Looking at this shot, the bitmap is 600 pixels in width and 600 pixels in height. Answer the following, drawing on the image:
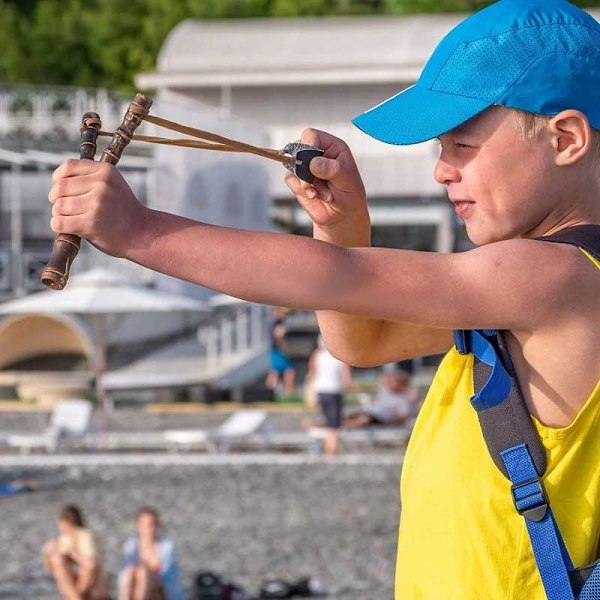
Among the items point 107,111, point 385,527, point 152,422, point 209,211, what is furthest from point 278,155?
point 107,111

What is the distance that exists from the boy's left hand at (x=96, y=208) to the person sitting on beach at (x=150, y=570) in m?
8.90

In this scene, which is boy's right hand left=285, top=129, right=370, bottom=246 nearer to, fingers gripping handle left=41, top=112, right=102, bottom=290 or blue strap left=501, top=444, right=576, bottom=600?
fingers gripping handle left=41, top=112, right=102, bottom=290

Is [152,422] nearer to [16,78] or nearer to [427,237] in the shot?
[427,237]

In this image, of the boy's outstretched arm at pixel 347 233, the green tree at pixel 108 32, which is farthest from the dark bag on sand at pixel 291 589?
the green tree at pixel 108 32

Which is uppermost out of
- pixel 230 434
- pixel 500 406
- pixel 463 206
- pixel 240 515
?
pixel 230 434

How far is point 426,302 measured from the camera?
1949 mm

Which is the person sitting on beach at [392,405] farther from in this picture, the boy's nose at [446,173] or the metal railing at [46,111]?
the boy's nose at [446,173]

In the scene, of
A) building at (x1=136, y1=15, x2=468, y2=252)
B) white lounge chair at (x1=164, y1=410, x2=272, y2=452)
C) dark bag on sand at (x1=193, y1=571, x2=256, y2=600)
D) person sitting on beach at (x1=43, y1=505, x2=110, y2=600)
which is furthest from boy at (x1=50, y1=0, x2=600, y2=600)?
building at (x1=136, y1=15, x2=468, y2=252)

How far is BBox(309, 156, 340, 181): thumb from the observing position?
2.19m

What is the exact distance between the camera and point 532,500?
196 centimetres

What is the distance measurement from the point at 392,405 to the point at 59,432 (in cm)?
406

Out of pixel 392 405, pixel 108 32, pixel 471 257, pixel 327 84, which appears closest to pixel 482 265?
pixel 471 257

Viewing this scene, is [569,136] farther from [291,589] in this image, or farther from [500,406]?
[291,589]

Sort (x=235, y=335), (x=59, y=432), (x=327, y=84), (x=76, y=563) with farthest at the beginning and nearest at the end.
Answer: (x=327, y=84)
(x=235, y=335)
(x=59, y=432)
(x=76, y=563)
